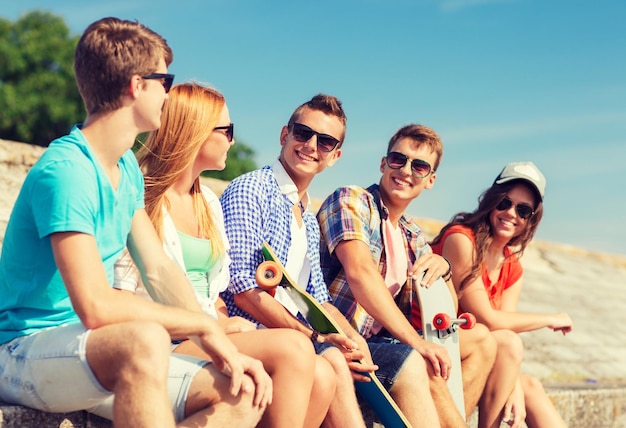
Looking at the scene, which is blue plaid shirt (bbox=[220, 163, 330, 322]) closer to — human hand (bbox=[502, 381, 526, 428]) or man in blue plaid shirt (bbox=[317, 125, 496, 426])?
man in blue plaid shirt (bbox=[317, 125, 496, 426])

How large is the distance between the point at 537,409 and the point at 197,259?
9.11 ft

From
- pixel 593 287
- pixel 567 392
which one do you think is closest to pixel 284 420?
pixel 567 392

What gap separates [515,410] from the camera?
5145 mm

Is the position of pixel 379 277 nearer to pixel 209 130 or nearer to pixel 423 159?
pixel 423 159

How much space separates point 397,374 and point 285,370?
3.67 ft

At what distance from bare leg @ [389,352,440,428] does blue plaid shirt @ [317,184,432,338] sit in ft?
2.04

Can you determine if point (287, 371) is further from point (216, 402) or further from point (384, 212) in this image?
point (384, 212)

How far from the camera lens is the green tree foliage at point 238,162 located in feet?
117

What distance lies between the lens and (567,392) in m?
6.55

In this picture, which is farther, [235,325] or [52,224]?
[235,325]

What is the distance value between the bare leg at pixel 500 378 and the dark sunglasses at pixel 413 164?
106 centimetres

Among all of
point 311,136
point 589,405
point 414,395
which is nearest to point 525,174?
point 311,136

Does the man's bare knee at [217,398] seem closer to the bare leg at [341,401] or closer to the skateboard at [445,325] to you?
the bare leg at [341,401]

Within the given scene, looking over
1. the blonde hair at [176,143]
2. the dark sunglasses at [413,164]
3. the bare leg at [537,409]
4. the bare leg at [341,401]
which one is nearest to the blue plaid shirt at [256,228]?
the blonde hair at [176,143]
